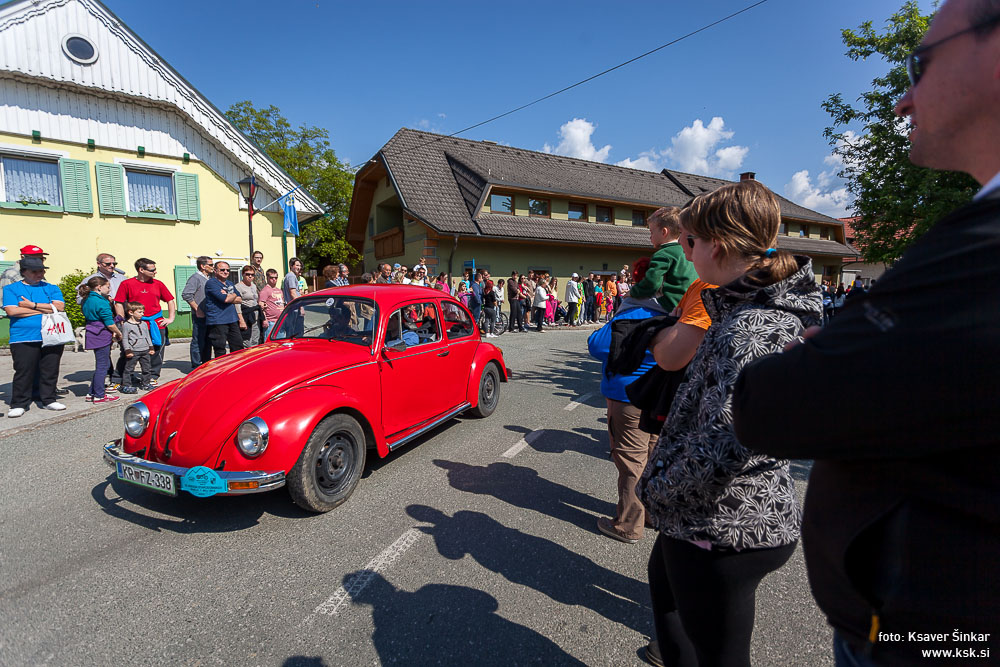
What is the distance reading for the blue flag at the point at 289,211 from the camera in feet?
49.6

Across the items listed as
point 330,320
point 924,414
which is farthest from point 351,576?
point 924,414

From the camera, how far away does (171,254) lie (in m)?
14.0

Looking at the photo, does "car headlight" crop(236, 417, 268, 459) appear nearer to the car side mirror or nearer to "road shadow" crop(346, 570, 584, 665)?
"road shadow" crop(346, 570, 584, 665)

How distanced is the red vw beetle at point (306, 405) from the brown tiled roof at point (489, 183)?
13.6m

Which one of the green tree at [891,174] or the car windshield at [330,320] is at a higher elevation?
the green tree at [891,174]

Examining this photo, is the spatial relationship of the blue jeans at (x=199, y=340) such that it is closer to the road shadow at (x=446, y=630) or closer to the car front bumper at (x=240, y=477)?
the car front bumper at (x=240, y=477)

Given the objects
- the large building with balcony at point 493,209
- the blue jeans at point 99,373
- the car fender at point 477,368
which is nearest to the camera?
the car fender at point 477,368

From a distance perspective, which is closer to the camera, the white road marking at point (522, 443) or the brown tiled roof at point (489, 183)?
the white road marking at point (522, 443)

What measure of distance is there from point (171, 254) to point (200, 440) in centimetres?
1368

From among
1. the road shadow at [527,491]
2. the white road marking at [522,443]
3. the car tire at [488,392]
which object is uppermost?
the car tire at [488,392]

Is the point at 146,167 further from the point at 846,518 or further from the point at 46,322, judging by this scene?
the point at 846,518

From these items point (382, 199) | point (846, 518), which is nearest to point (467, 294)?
point (382, 199)

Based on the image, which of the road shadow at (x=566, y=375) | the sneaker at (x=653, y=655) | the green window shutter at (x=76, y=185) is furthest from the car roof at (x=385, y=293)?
the green window shutter at (x=76, y=185)

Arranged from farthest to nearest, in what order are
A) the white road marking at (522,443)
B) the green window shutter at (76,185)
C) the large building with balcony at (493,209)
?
the large building with balcony at (493,209) < the green window shutter at (76,185) < the white road marking at (522,443)
